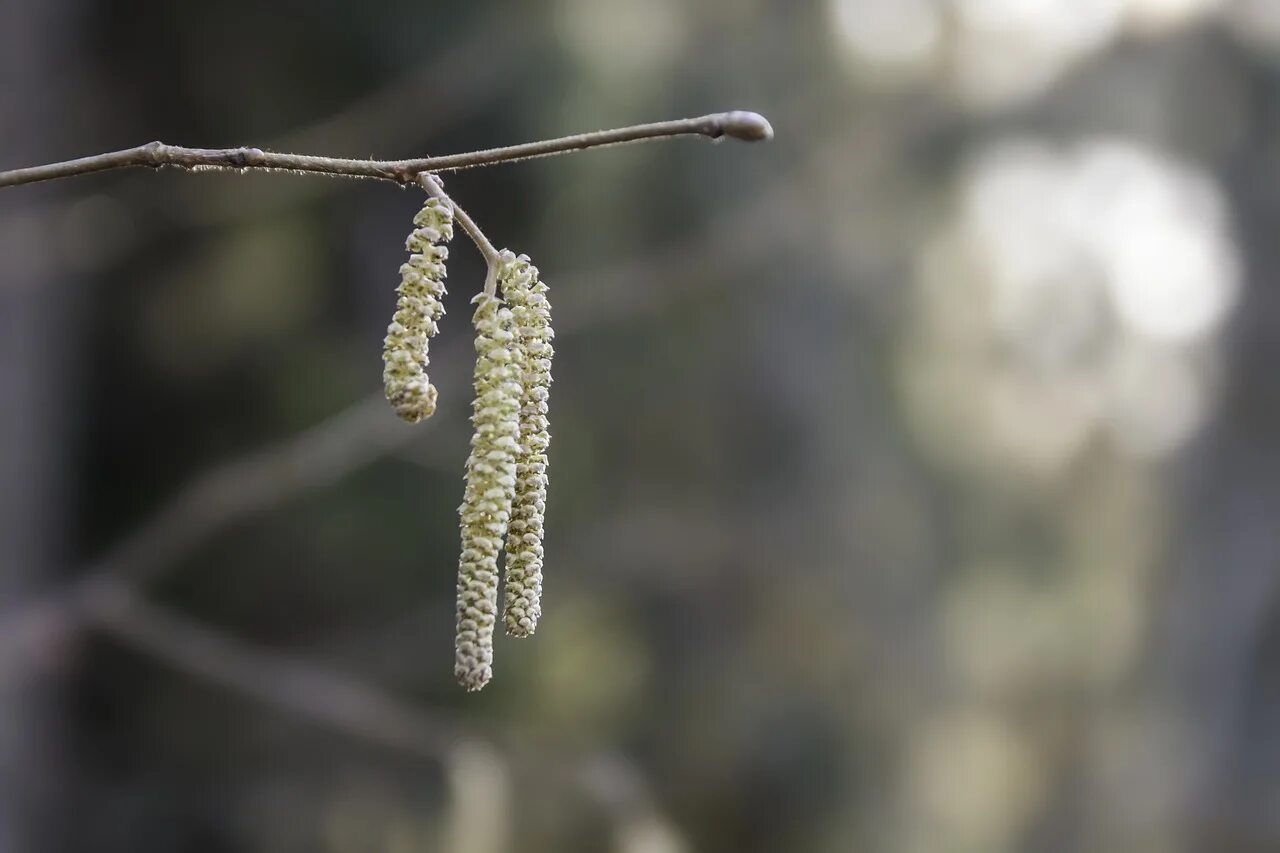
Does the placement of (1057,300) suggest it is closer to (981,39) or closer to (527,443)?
(981,39)

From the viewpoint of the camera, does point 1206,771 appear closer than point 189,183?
No

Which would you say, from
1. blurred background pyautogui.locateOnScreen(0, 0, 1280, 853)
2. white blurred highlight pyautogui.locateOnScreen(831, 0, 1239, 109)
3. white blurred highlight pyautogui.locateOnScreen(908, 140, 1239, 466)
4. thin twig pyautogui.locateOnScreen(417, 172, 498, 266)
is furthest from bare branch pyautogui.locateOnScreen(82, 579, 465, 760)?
white blurred highlight pyautogui.locateOnScreen(831, 0, 1239, 109)

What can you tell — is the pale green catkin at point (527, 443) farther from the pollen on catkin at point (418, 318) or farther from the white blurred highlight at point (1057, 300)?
the white blurred highlight at point (1057, 300)

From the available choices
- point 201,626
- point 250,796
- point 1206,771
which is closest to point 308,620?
point 201,626

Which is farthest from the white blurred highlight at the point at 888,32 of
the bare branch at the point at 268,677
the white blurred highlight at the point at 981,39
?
the bare branch at the point at 268,677

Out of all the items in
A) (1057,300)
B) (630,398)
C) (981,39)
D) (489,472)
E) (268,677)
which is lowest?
(489,472)

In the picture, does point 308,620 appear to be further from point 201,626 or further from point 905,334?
point 905,334

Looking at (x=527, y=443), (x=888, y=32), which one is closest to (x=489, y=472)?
(x=527, y=443)
